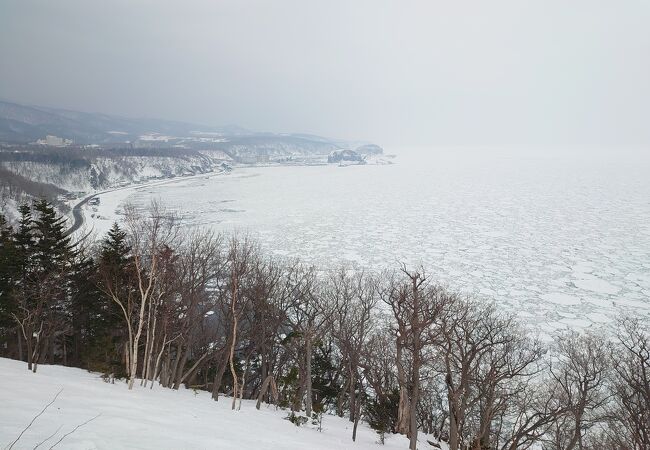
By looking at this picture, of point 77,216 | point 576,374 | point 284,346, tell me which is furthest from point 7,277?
point 77,216

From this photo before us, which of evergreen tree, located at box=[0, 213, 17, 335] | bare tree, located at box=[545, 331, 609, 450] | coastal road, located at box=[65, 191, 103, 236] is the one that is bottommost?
coastal road, located at box=[65, 191, 103, 236]

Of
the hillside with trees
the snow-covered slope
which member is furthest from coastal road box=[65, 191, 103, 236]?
the snow-covered slope

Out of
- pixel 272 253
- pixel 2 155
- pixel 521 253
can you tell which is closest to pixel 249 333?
pixel 272 253

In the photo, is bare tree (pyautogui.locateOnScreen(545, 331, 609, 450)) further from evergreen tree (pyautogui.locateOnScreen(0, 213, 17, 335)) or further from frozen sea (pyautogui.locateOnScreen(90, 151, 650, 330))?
evergreen tree (pyautogui.locateOnScreen(0, 213, 17, 335))

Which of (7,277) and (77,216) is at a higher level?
(7,277)

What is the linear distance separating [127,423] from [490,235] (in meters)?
46.9

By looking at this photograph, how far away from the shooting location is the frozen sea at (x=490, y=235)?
95.2 ft

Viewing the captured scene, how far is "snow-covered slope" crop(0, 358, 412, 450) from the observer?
6.28 m

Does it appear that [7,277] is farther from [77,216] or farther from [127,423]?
[77,216]

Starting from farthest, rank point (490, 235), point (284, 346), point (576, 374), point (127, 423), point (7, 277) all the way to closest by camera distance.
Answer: point (490, 235), point (576, 374), point (284, 346), point (7, 277), point (127, 423)

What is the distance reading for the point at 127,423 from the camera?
7.57 m

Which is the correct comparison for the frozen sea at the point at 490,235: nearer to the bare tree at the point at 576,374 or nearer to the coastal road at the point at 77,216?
the bare tree at the point at 576,374

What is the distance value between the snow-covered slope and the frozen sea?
2071cm

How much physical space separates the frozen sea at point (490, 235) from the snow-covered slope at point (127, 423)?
2071cm
